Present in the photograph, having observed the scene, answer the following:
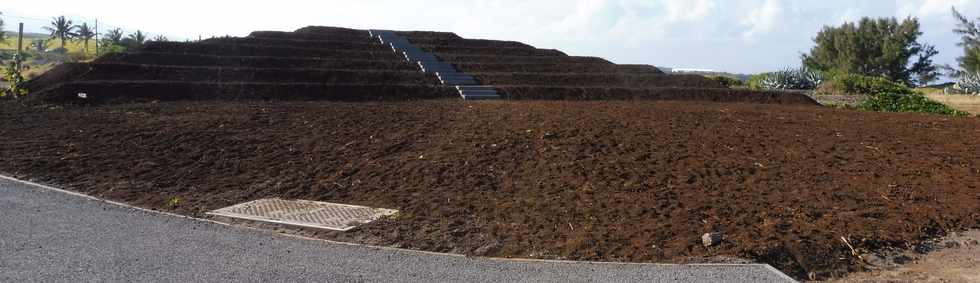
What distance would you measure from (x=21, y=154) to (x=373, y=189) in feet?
16.9

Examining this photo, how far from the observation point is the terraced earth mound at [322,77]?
18000 mm

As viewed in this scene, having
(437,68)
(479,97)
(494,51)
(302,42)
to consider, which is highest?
(494,51)

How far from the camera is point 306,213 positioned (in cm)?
732

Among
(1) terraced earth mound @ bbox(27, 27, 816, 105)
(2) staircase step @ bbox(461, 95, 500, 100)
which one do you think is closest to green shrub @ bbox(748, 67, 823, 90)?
(1) terraced earth mound @ bbox(27, 27, 816, 105)

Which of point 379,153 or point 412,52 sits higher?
point 412,52

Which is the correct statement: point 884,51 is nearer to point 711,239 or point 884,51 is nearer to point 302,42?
point 302,42

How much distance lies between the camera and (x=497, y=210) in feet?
24.0

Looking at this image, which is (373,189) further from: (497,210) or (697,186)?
(697,186)

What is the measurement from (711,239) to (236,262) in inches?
144

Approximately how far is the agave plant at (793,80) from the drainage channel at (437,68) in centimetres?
1263

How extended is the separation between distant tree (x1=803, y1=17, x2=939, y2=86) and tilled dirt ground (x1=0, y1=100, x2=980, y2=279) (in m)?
42.2

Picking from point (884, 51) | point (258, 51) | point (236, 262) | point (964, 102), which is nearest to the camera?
point (236, 262)

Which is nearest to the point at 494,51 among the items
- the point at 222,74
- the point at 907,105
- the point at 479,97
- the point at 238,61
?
the point at 238,61

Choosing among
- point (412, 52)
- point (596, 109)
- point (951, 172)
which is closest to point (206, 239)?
point (951, 172)
